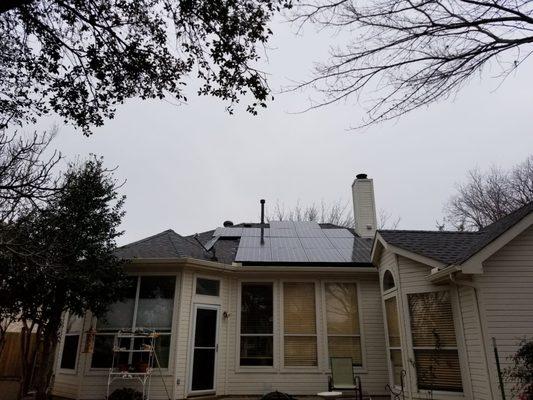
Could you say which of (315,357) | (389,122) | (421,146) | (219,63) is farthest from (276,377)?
(219,63)

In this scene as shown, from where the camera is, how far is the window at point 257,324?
860 centimetres

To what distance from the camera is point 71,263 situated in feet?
24.3

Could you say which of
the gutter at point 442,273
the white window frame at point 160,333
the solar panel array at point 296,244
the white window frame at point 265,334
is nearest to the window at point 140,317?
the white window frame at point 160,333

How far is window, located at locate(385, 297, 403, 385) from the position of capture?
757 cm

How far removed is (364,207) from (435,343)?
626cm

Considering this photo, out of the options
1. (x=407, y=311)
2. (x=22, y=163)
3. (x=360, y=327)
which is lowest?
(x=360, y=327)

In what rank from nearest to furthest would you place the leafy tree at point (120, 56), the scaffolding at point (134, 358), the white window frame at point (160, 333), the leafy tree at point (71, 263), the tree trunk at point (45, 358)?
the leafy tree at point (120, 56), the leafy tree at point (71, 263), the tree trunk at point (45, 358), the scaffolding at point (134, 358), the white window frame at point (160, 333)

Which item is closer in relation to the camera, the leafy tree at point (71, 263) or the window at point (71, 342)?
the leafy tree at point (71, 263)

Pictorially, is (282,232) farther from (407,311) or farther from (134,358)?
(134,358)

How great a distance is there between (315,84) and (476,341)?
4.83 meters

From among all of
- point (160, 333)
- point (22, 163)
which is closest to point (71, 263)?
point (22, 163)

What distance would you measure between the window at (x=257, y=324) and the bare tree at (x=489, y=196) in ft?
60.1

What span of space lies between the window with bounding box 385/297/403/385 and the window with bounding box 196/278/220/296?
12.5 feet

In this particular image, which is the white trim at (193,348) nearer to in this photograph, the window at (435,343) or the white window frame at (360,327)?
the white window frame at (360,327)
